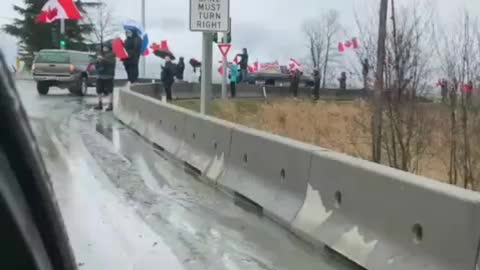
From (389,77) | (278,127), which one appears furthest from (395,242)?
(278,127)

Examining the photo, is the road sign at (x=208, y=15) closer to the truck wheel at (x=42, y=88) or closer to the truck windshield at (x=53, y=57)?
the truck windshield at (x=53, y=57)

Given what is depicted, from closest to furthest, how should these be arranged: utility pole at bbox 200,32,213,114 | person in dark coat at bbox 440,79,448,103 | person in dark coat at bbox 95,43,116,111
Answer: person in dark coat at bbox 440,79,448,103 < utility pole at bbox 200,32,213,114 < person in dark coat at bbox 95,43,116,111

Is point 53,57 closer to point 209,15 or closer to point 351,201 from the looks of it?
point 209,15

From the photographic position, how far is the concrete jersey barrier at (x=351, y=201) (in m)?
4.84

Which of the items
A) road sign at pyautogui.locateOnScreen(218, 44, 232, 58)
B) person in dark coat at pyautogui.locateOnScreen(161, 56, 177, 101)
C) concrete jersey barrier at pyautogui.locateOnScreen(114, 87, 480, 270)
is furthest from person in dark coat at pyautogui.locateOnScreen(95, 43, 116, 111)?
concrete jersey barrier at pyautogui.locateOnScreen(114, 87, 480, 270)

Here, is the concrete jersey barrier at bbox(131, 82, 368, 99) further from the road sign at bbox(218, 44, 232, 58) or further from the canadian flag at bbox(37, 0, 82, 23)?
the canadian flag at bbox(37, 0, 82, 23)

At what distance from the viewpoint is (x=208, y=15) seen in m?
13.1

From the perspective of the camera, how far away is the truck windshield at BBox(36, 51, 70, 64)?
28.2 metres


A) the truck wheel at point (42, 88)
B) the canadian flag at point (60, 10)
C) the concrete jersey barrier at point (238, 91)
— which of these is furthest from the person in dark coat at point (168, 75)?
the canadian flag at point (60, 10)

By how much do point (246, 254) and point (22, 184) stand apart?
17.3 ft

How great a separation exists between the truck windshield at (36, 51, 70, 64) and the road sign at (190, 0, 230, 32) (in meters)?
15.9

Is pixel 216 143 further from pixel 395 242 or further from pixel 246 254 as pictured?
pixel 395 242

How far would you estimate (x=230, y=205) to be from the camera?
8.61 metres

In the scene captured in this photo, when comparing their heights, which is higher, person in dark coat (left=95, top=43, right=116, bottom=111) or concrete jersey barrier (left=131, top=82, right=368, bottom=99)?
person in dark coat (left=95, top=43, right=116, bottom=111)
